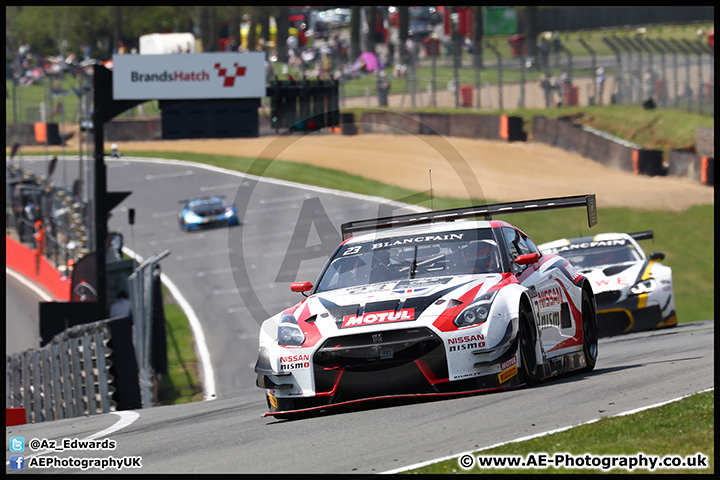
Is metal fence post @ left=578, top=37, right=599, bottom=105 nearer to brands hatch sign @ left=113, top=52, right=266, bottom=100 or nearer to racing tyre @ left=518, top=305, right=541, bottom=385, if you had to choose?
brands hatch sign @ left=113, top=52, right=266, bottom=100

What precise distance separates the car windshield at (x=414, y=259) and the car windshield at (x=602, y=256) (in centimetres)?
681

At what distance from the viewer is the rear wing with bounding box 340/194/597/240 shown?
363 inches

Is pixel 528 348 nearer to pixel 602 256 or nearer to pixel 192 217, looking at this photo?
pixel 602 256

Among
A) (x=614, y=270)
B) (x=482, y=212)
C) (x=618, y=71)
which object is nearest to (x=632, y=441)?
(x=482, y=212)

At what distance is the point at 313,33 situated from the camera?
6316cm

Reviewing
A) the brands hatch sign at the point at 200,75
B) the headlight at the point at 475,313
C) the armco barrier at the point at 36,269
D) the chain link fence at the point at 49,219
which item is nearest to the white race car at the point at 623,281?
the headlight at the point at 475,313

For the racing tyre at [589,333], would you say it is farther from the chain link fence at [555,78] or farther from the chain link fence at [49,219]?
the chain link fence at [555,78]

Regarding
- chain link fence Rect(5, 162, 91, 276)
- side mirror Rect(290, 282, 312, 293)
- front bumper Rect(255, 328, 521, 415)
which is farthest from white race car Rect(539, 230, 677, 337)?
chain link fence Rect(5, 162, 91, 276)

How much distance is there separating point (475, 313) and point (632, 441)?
1902mm

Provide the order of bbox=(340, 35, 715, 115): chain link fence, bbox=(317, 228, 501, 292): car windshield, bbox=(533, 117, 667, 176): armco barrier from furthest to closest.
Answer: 1. bbox=(340, 35, 715, 115): chain link fence
2. bbox=(533, 117, 667, 176): armco barrier
3. bbox=(317, 228, 501, 292): car windshield

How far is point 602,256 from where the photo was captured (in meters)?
15.7
